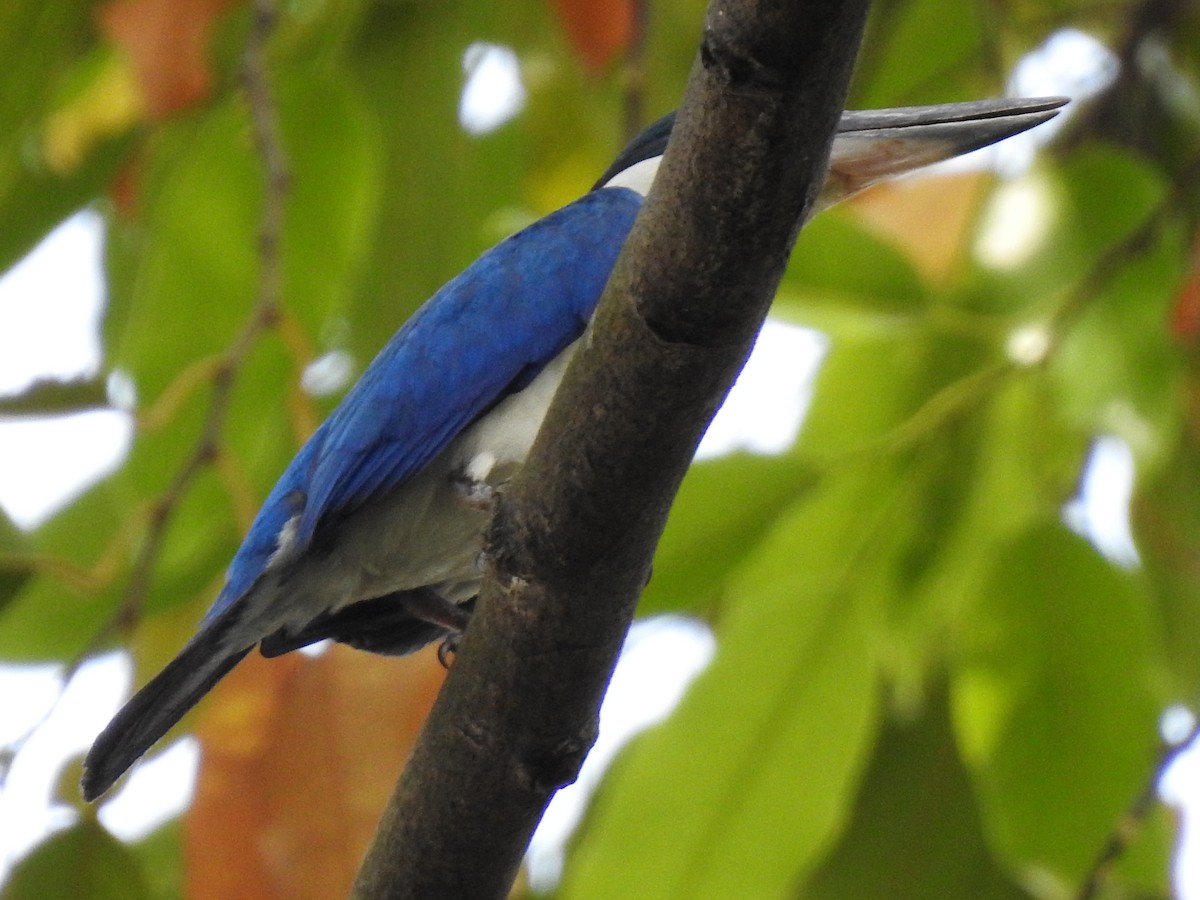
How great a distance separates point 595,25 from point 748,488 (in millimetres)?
892

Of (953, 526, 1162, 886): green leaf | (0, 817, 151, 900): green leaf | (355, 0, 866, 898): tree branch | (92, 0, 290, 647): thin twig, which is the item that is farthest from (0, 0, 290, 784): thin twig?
(953, 526, 1162, 886): green leaf

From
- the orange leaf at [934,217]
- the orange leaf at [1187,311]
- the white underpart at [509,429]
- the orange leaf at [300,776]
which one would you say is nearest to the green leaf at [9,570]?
the orange leaf at [300,776]

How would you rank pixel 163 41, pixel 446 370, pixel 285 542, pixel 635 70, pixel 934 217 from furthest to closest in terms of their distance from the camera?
pixel 934 217, pixel 635 70, pixel 163 41, pixel 446 370, pixel 285 542

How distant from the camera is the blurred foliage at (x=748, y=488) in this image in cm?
260

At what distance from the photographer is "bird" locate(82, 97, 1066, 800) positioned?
2.58 m

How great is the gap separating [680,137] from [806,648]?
56.5 inches

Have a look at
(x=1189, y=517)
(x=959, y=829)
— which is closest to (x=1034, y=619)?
(x=959, y=829)

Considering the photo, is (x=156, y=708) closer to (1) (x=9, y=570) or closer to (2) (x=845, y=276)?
(1) (x=9, y=570)

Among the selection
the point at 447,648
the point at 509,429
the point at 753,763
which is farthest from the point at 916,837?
the point at 509,429

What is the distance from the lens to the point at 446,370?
2.71m

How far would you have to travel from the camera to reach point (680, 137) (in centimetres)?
150

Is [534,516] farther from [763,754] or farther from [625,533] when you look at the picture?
[763,754]

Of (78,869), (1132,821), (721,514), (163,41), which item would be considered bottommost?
(1132,821)

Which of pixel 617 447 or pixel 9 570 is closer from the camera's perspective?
pixel 617 447
